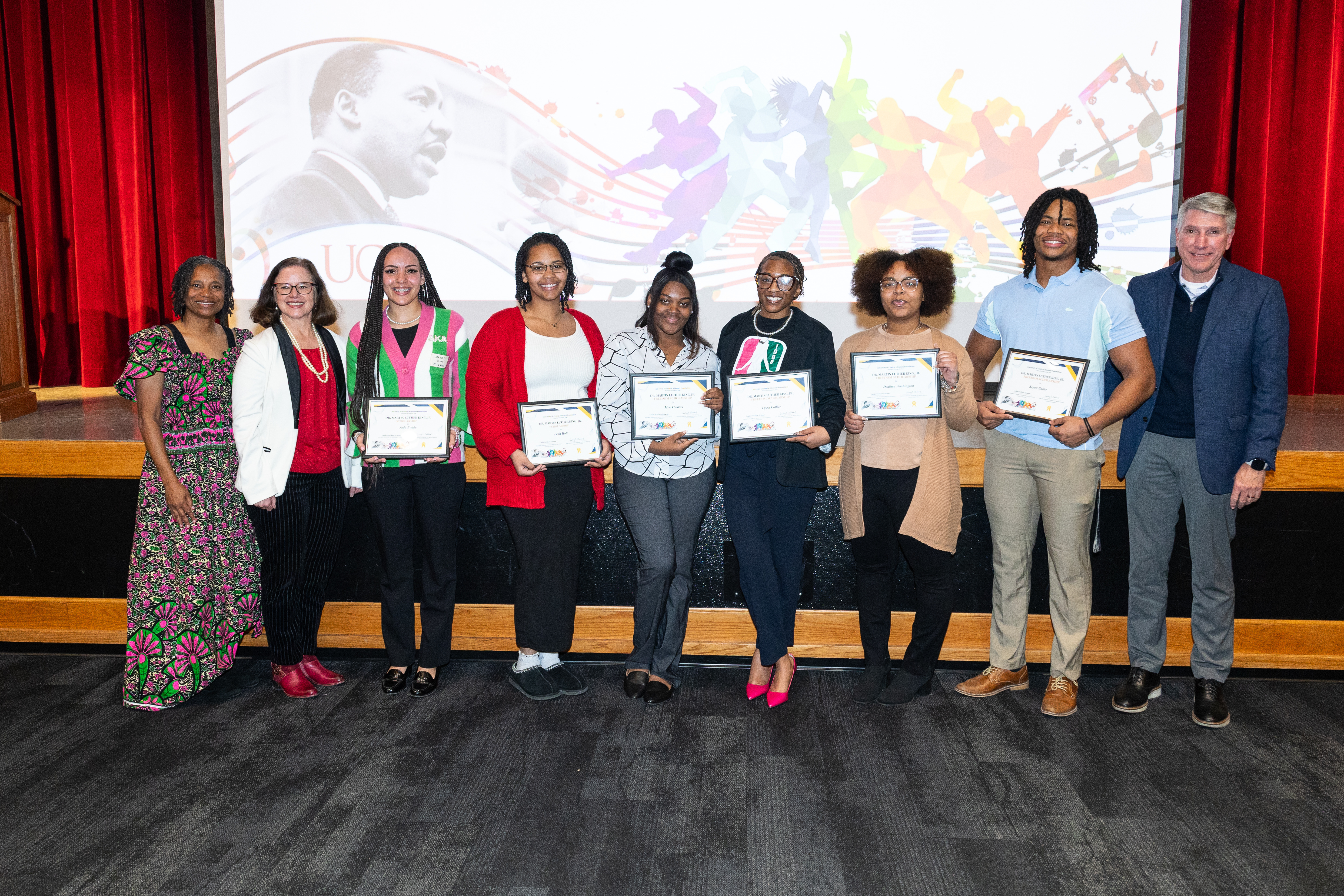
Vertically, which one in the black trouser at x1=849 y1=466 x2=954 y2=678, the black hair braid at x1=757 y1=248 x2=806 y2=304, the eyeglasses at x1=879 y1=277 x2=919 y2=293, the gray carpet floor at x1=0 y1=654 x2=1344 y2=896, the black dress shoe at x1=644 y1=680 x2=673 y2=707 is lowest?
the gray carpet floor at x1=0 y1=654 x2=1344 y2=896

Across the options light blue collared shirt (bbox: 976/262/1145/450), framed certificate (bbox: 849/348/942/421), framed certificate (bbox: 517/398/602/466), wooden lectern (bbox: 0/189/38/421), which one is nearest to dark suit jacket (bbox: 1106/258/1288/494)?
light blue collared shirt (bbox: 976/262/1145/450)

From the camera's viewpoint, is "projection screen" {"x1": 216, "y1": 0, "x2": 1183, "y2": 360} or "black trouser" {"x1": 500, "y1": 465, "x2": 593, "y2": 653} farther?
"projection screen" {"x1": 216, "y1": 0, "x2": 1183, "y2": 360}

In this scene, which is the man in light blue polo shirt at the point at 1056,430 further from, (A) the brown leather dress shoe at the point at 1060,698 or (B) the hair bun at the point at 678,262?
(B) the hair bun at the point at 678,262

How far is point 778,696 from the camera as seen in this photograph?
9.17ft

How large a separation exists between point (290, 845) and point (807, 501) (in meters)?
1.71

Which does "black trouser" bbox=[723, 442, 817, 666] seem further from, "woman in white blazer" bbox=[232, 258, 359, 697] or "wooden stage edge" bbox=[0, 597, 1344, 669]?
"woman in white blazer" bbox=[232, 258, 359, 697]

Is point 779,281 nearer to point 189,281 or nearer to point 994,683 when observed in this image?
point 994,683

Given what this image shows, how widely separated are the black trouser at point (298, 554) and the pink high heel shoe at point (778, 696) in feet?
5.14

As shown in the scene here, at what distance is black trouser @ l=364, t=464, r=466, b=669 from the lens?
2777 mm

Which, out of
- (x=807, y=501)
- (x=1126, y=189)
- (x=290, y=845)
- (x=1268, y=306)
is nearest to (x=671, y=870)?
(x=290, y=845)

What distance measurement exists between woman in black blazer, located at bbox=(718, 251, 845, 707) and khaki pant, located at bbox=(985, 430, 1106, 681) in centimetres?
59

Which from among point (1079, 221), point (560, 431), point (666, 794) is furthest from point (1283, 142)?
point (666, 794)

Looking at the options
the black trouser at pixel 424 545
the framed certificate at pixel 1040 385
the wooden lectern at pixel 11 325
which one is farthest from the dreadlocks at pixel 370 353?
the wooden lectern at pixel 11 325

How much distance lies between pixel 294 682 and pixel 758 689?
1.60 m
